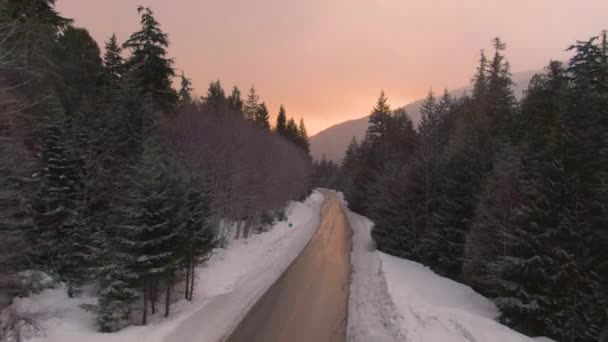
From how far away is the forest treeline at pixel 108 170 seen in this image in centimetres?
1049

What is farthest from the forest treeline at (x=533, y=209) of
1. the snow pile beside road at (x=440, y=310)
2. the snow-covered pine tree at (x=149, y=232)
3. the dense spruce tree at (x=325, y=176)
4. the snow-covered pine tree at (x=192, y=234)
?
the dense spruce tree at (x=325, y=176)

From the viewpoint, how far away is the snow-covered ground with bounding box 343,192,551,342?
11.6 meters

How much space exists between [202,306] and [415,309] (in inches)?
347

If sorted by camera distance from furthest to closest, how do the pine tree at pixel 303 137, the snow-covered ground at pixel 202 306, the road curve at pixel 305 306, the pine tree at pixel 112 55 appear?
the pine tree at pixel 303 137
the pine tree at pixel 112 55
the road curve at pixel 305 306
the snow-covered ground at pixel 202 306

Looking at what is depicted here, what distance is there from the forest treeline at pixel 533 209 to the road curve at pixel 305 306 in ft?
22.2

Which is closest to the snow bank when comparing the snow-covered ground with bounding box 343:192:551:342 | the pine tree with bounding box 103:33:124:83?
the snow-covered ground with bounding box 343:192:551:342

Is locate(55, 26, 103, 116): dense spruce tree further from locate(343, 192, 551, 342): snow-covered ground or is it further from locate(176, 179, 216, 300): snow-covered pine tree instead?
locate(343, 192, 551, 342): snow-covered ground

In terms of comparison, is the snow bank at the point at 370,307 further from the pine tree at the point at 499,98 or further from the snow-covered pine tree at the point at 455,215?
the pine tree at the point at 499,98

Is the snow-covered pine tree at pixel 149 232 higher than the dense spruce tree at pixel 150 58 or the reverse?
the reverse

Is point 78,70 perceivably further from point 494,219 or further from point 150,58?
point 494,219

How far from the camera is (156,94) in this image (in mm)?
28328

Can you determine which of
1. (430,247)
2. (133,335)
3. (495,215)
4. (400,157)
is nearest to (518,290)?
(495,215)

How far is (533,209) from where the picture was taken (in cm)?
1471

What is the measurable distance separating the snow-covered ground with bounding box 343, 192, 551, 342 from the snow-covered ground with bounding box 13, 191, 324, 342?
15.7ft
